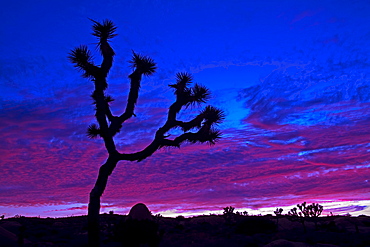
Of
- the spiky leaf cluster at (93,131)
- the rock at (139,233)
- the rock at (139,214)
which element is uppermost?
the spiky leaf cluster at (93,131)

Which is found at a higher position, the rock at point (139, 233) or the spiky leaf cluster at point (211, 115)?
the spiky leaf cluster at point (211, 115)

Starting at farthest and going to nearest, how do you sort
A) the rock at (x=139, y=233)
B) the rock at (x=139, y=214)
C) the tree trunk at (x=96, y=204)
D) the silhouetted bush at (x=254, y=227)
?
the silhouetted bush at (x=254, y=227) < the rock at (x=139, y=214) < the rock at (x=139, y=233) < the tree trunk at (x=96, y=204)

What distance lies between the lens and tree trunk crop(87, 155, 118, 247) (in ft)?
39.3

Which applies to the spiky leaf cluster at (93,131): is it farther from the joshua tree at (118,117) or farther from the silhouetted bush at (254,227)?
the silhouetted bush at (254,227)

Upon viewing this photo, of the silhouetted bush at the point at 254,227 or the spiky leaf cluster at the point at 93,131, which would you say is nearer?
the spiky leaf cluster at the point at 93,131

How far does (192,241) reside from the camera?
16.3 m

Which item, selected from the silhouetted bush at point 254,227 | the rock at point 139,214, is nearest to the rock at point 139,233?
the rock at point 139,214

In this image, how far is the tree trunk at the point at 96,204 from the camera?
1199 cm

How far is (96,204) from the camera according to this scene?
40.8 ft

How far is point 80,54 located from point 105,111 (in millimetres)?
2771

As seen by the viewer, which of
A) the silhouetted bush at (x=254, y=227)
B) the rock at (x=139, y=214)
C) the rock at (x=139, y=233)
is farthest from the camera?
the silhouetted bush at (x=254, y=227)

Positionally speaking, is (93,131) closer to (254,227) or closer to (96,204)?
(96,204)

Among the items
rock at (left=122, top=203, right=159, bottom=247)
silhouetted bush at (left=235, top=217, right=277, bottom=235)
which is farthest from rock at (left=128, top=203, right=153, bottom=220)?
silhouetted bush at (left=235, top=217, right=277, bottom=235)

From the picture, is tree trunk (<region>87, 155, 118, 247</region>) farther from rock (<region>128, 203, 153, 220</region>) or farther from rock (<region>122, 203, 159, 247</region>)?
rock (<region>128, 203, 153, 220</region>)
